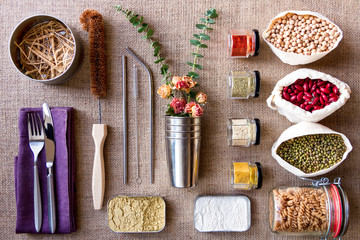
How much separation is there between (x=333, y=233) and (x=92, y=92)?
1179 millimetres

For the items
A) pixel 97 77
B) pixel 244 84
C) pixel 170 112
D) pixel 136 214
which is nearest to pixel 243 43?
pixel 244 84

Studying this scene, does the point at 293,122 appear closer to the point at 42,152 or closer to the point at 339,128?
the point at 339,128

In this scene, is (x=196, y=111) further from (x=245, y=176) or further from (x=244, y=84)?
(x=245, y=176)

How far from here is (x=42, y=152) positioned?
1190mm

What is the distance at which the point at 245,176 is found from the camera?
1.16 meters

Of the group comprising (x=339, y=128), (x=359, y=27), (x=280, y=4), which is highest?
(x=280, y=4)

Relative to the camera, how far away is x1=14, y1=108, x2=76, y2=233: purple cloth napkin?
3.88 feet

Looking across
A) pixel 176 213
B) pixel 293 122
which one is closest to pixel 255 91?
pixel 293 122

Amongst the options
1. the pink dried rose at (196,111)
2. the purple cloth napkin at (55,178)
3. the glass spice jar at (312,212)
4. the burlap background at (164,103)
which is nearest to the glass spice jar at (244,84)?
the burlap background at (164,103)

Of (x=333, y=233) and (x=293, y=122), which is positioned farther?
(x=293, y=122)

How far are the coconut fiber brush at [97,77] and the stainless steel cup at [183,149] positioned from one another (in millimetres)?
A: 309

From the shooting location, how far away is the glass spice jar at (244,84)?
1.15m

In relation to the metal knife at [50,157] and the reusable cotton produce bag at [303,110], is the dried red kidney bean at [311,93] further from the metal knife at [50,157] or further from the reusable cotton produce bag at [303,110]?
the metal knife at [50,157]

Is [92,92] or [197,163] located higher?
[92,92]
